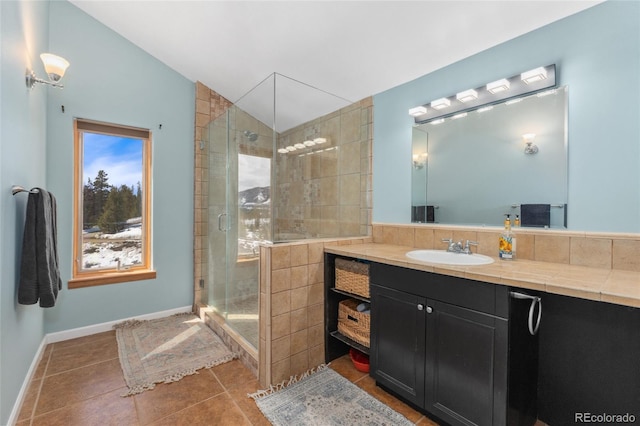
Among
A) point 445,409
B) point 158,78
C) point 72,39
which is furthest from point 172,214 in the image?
point 445,409

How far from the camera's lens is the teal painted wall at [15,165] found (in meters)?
1.40

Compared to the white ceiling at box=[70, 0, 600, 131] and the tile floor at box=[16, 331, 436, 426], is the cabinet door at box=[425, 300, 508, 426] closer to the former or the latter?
the tile floor at box=[16, 331, 436, 426]

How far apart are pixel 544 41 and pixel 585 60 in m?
0.24

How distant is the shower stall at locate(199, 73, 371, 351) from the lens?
217 cm

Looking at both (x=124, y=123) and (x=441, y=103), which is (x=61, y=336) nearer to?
(x=124, y=123)

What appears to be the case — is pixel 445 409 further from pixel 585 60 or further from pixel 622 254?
pixel 585 60

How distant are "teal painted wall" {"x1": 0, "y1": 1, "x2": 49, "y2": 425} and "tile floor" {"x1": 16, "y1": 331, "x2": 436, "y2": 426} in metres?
0.17

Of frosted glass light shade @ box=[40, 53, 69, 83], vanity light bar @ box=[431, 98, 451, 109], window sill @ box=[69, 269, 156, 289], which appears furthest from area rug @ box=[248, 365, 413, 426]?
frosted glass light shade @ box=[40, 53, 69, 83]

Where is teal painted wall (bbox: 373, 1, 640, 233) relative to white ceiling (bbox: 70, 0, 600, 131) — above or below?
below

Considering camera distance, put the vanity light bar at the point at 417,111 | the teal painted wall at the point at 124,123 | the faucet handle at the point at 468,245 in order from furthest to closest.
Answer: the teal painted wall at the point at 124,123, the vanity light bar at the point at 417,111, the faucet handle at the point at 468,245

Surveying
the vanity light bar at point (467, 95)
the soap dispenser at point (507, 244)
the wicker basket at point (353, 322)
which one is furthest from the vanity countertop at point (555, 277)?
the vanity light bar at point (467, 95)

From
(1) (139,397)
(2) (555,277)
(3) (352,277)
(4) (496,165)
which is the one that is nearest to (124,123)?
(1) (139,397)

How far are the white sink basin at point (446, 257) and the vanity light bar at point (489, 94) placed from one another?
0.94 metres

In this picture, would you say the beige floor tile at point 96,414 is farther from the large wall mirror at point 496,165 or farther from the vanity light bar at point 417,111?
the vanity light bar at point 417,111
